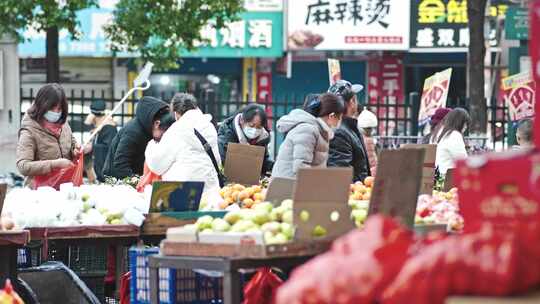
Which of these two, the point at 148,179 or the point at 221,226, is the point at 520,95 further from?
the point at 221,226

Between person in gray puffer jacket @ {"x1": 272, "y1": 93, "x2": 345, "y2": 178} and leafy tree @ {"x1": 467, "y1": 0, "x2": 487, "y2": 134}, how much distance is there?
9518 mm

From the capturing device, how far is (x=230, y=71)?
33.9m

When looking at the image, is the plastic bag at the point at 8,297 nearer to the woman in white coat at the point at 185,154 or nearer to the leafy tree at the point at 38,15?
the woman in white coat at the point at 185,154

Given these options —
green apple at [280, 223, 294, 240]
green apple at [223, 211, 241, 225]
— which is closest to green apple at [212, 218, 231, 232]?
green apple at [223, 211, 241, 225]

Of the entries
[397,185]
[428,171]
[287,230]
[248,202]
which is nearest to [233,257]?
[287,230]

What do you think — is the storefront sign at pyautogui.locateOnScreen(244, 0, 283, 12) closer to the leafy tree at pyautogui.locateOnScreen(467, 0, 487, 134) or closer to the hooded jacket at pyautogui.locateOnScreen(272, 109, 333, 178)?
the leafy tree at pyautogui.locateOnScreen(467, 0, 487, 134)

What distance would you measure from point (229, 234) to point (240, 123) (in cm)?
662

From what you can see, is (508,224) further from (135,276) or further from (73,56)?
(73,56)

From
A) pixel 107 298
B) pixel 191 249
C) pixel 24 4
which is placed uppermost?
pixel 24 4

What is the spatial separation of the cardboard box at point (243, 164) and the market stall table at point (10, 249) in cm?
432

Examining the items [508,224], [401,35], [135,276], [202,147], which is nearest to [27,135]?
[202,147]

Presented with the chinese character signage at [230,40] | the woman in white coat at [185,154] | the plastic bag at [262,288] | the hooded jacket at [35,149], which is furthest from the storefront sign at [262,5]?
the plastic bag at [262,288]

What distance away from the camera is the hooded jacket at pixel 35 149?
35.6ft

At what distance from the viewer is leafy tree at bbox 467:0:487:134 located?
20.1m
